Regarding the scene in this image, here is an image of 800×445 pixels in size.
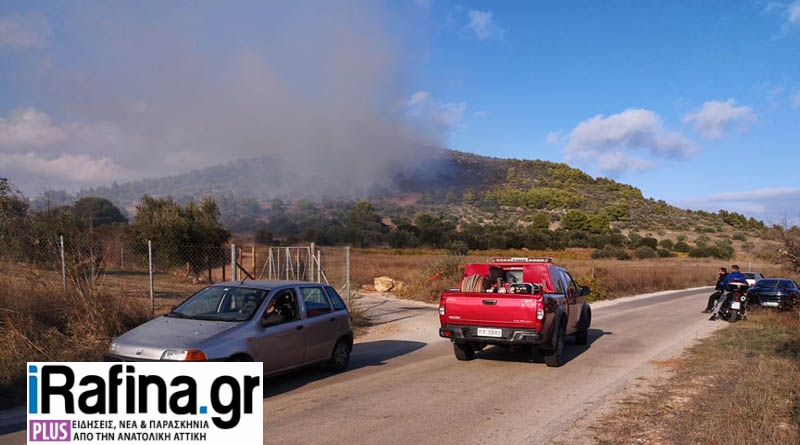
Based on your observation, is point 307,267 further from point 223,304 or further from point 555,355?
point 223,304

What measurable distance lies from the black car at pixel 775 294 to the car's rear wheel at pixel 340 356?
15.4m

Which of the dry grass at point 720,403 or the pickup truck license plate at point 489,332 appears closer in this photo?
the dry grass at point 720,403

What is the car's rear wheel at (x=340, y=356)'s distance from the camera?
32.1ft

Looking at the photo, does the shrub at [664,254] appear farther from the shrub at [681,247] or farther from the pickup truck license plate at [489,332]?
the pickup truck license plate at [489,332]

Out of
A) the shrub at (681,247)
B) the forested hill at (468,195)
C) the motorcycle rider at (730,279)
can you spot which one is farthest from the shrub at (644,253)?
the motorcycle rider at (730,279)

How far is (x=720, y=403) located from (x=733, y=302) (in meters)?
12.1

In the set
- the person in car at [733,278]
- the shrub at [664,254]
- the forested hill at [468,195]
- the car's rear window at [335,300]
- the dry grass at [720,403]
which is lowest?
the dry grass at [720,403]

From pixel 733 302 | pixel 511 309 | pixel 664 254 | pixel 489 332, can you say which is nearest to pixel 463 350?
pixel 489 332

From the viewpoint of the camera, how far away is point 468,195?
92.8 metres

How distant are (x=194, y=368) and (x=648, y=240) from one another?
68.4 metres

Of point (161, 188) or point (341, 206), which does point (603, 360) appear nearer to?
point (341, 206)

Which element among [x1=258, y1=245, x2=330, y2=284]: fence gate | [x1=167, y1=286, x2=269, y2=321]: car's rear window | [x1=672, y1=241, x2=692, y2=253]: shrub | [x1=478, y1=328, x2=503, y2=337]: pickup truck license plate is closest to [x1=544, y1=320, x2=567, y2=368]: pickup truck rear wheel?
[x1=478, y1=328, x2=503, y2=337]: pickup truck license plate

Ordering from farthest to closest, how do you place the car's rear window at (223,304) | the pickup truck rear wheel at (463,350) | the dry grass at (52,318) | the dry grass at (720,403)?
the pickup truck rear wheel at (463,350), the dry grass at (52,318), the car's rear window at (223,304), the dry grass at (720,403)

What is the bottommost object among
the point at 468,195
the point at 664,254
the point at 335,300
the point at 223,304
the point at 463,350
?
the point at 463,350
